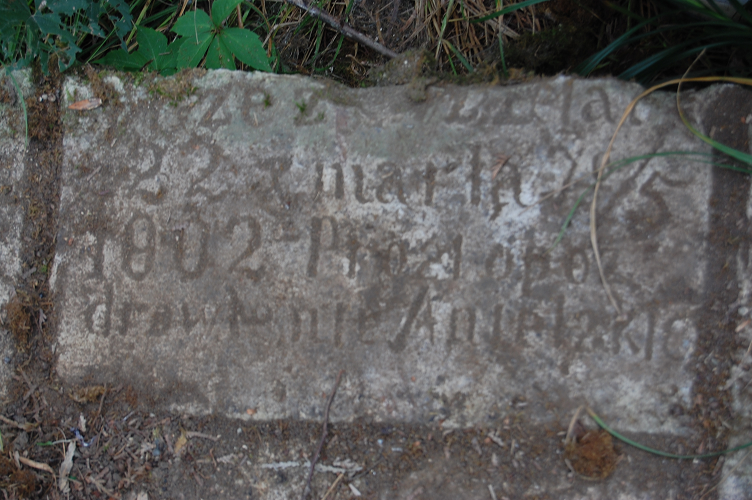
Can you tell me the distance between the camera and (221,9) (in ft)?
6.57

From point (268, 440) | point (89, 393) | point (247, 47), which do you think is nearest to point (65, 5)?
point (247, 47)

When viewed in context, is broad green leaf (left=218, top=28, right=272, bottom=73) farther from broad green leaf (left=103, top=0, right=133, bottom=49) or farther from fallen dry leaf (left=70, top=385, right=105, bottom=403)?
fallen dry leaf (left=70, top=385, right=105, bottom=403)

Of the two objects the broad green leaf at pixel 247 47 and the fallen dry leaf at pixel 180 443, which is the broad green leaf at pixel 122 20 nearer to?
the broad green leaf at pixel 247 47

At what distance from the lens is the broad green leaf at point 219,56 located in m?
2.01

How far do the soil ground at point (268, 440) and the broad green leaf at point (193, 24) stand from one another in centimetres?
55

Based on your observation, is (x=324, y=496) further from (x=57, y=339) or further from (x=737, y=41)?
(x=737, y=41)

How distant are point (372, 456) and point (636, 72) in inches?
72.2

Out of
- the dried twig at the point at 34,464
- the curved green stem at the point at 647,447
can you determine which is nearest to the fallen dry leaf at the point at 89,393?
the dried twig at the point at 34,464

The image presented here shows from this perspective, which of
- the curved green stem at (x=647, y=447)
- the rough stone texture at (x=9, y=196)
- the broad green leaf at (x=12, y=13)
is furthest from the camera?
the rough stone texture at (x=9, y=196)

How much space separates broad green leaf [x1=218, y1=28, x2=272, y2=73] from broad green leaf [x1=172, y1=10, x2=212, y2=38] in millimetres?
110

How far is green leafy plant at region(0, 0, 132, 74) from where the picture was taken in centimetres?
179

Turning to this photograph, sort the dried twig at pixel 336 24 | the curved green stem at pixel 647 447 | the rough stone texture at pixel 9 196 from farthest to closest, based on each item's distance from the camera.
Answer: the dried twig at pixel 336 24, the rough stone texture at pixel 9 196, the curved green stem at pixel 647 447

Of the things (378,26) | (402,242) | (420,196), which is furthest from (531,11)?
(402,242)

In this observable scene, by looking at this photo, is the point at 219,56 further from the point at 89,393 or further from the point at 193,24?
the point at 89,393
